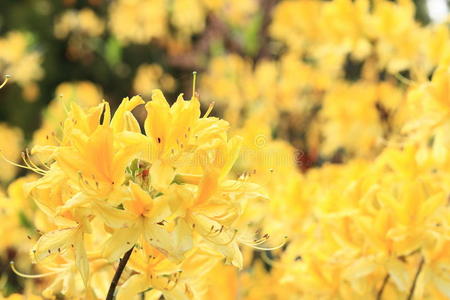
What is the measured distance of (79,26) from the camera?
455 cm

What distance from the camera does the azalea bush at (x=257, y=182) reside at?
1.02m

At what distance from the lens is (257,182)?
2.03 metres

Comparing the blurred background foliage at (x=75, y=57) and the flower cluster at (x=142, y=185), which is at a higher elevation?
the flower cluster at (x=142, y=185)

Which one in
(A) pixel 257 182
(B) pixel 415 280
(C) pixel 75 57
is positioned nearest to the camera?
(B) pixel 415 280

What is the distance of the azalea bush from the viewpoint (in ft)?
3.34

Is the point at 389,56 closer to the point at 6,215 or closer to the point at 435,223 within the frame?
the point at 435,223

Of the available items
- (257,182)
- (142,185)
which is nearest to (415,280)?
(142,185)

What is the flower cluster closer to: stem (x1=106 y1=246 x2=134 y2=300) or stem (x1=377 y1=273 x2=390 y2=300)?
stem (x1=106 y1=246 x2=134 y2=300)

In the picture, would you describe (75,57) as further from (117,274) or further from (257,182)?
(117,274)

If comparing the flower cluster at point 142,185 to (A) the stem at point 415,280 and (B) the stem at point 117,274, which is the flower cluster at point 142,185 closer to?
(B) the stem at point 117,274

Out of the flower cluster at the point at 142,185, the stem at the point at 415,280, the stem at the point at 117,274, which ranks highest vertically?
the flower cluster at the point at 142,185

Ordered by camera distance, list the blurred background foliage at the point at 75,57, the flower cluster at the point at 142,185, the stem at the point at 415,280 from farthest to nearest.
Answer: the blurred background foliage at the point at 75,57 < the stem at the point at 415,280 < the flower cluster at the point at 142,185

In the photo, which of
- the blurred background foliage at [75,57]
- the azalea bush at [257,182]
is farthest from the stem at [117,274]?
the blurred background foliage at [75,57]

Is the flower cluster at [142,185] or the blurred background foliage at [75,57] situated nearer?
the flower cluster at [142,185]
